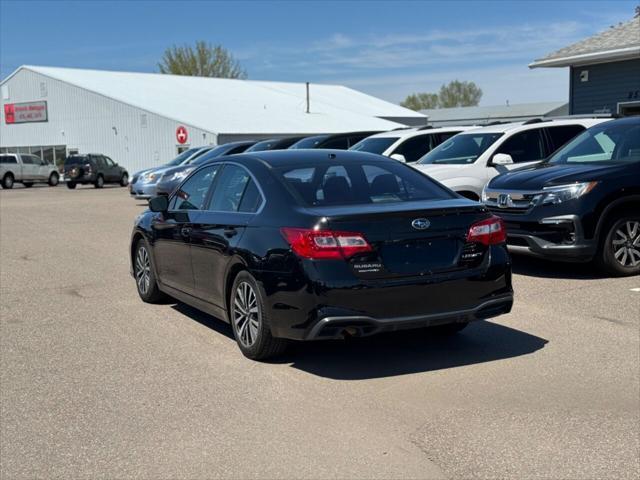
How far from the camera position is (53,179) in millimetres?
44031

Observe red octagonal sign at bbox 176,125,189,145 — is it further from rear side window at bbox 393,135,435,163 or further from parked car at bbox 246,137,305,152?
rear side window at bbox 393,135,435,163

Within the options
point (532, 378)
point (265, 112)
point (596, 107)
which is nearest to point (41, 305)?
point (532, 378)

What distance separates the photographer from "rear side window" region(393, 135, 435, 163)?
15.7 metres

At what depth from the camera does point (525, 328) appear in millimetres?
7047

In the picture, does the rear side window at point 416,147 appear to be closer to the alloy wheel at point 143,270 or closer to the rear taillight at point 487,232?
the alloy wheel at point 143,270

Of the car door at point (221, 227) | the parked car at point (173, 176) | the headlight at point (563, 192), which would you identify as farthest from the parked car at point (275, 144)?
the car door at point (221, 227)

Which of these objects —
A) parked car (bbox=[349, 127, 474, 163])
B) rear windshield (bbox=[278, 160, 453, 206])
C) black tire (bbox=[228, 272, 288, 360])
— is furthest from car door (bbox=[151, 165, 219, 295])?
parked car (bbox=[349, 127, 474, 163])

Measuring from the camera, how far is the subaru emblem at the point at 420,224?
Result: 18.3 feet

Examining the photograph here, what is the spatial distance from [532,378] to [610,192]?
13.6 ft

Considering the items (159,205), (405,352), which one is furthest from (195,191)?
(405,352)

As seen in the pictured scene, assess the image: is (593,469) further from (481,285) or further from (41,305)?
(41,305)

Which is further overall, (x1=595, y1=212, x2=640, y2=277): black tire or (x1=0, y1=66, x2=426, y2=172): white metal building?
(x1=0, y1=66, x2=426, y2=172): white metal building

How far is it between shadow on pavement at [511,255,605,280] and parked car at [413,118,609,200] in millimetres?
1722

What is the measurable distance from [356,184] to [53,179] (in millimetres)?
40672
